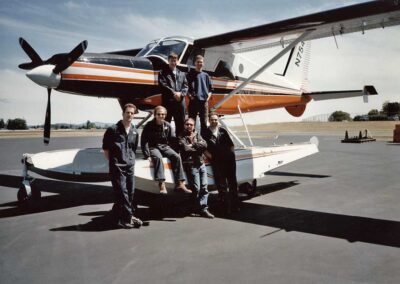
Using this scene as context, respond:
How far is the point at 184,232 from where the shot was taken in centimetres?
431

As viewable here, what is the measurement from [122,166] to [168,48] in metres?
3.29

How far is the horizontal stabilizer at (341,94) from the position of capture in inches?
385

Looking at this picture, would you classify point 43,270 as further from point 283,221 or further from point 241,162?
point 241,162

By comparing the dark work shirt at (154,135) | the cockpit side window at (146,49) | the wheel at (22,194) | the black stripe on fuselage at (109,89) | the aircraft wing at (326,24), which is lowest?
the wheel at (22,194)

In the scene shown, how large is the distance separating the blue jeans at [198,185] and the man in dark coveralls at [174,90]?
41.9 inches

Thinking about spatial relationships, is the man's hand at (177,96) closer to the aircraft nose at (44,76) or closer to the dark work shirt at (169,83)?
the dark work shirt at (169,83)

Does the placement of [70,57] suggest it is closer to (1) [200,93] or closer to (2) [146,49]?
(2) [146,49]

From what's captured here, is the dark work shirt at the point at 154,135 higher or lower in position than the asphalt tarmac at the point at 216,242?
higher

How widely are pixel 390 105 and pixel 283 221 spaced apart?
4625 inches

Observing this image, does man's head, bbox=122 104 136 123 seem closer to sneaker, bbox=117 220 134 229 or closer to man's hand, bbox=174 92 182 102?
man's hand, bbox=174 92 182 102

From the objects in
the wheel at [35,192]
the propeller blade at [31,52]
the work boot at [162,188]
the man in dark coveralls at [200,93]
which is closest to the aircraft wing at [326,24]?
the man in dark coveralls at [200,93]

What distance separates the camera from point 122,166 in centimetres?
457

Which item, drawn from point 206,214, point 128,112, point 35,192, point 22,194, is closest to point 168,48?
point 128,112

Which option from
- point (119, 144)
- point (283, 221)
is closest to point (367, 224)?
point (283, 221)
